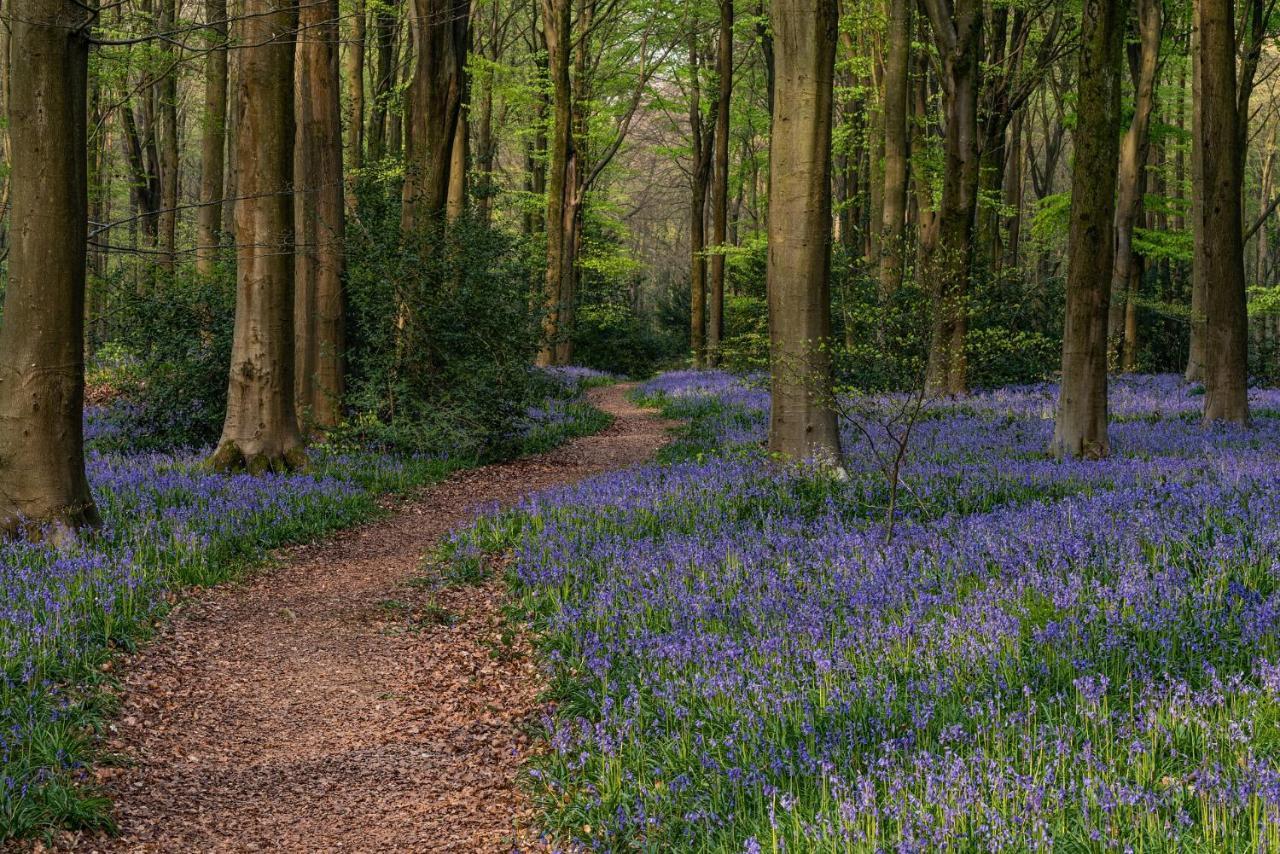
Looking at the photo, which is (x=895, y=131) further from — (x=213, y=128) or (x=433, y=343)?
(x=213, y=128)

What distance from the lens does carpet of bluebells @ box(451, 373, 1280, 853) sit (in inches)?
128

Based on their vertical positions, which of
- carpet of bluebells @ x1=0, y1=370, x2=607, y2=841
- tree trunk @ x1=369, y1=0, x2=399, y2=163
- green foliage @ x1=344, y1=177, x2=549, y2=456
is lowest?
carpet of bluebells @ x1=0, y1=370, x2=607, y2=841

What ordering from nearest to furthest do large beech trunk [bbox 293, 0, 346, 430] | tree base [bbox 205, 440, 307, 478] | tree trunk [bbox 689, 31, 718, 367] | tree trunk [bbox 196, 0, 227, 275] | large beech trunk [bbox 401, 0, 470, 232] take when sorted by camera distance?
tree base [bbox 205, 440, 307, 478]
large beech trunk [bbox 293, 0, 346, 430]
large beech trunk [bbox 401, 0, 470, 232]
tree trunk [bbox 196, 0, 227, 275]
tree trunk [bbox 689, 31, 718, 367]

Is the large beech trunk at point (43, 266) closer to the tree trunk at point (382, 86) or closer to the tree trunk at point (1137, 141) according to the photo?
the tree trunk at point (1137, 141)

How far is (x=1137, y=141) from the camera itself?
21609 millimetres

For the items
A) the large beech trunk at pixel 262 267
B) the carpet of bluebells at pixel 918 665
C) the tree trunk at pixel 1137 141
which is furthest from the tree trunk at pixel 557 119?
the carpet of bluebells at pixel 918 665

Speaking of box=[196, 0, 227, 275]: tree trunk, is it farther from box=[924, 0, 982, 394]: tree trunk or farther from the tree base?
A: box=[924, 0, 982, 394]: tree trunk

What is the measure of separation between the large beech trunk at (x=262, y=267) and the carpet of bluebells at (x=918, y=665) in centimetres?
401

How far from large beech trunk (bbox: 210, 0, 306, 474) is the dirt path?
10.7 feet

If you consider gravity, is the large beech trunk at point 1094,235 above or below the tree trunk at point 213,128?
below

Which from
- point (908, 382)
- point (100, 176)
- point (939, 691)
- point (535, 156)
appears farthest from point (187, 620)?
point (535, 156)

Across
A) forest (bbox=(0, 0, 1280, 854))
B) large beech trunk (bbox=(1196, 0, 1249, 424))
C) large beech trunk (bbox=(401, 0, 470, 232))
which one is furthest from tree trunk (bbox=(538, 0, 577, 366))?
large beech trunk (bbox=(1196, 0, 1249, 424))

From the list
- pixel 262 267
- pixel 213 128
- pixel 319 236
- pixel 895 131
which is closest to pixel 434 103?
pixel 319 236

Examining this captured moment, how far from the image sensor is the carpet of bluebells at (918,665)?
324 centimetres
